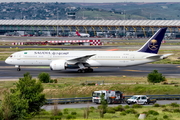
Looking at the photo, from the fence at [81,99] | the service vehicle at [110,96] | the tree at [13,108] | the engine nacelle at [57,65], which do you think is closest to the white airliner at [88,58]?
the engine nacelle at [57,65]

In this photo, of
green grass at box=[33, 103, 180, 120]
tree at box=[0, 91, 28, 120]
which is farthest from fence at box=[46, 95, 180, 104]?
tree at box=[0, 91, 28, 120]

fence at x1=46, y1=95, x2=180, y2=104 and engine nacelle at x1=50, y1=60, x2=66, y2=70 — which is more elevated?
engine nacelle at x1=50, y1=60, x2=66, y2=70

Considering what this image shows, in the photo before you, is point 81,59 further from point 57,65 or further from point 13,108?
point 13,108

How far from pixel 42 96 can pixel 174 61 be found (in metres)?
62.6

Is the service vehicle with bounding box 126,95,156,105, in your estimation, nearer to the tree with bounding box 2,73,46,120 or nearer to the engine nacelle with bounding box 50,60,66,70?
the tree with bounding box 2,73,46,120

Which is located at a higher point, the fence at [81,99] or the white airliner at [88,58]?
the white airliner at [88,58]

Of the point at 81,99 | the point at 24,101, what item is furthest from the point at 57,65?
the point at 24,101

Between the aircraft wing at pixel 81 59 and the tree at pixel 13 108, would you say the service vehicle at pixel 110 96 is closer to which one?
the tree at pixel 13 108

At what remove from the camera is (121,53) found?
2980 inches

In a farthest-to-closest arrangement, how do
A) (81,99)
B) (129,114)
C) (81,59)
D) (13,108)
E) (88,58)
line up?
(88,58) < (81,59) < (81,99) < (129,114) < (13,108)

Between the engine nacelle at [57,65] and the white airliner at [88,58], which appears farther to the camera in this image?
the white airliner at [88,58]

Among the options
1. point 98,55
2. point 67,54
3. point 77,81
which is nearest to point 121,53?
point 98,55

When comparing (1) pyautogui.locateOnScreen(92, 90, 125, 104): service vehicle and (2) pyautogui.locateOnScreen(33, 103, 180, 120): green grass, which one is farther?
(1) pyautogui.locateOnScreen(92, 90, 125, 104): service vehicle

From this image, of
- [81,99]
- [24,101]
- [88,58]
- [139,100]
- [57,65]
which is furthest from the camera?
[88,58]
